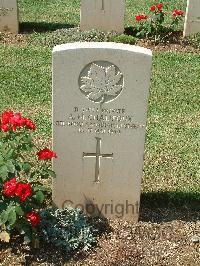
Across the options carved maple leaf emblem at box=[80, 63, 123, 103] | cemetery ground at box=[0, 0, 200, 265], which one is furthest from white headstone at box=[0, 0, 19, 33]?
carved maple leaf emblem at box=[80, 63, 123, 103]

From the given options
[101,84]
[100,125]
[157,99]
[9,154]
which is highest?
[101,84]

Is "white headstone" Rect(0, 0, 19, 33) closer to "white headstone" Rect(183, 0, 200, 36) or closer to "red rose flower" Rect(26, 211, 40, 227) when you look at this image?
"white headstone" Rect(183, 0, 200, 36)

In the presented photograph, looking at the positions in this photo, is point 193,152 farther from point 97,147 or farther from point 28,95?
point 28,95

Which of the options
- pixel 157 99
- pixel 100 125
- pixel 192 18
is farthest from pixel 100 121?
pixel 192 18

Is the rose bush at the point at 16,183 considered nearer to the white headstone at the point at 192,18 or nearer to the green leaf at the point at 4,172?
the green leaf at the point at 4,172

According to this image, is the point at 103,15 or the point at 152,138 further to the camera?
the point at 103,15

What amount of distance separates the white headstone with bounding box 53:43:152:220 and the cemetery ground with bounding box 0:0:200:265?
1.13 feet

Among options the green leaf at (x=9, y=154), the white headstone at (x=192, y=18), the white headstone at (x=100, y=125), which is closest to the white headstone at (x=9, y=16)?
the white headstone at (x=192, y=18)

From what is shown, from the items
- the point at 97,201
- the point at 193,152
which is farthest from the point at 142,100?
the point at 193,152

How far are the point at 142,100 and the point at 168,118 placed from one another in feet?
9.98

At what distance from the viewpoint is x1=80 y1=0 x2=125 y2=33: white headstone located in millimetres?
10758

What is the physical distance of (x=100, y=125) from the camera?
4312 mm

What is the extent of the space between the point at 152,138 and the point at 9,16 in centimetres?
575

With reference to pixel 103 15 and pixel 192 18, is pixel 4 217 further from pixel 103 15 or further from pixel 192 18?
pixel 192 18
